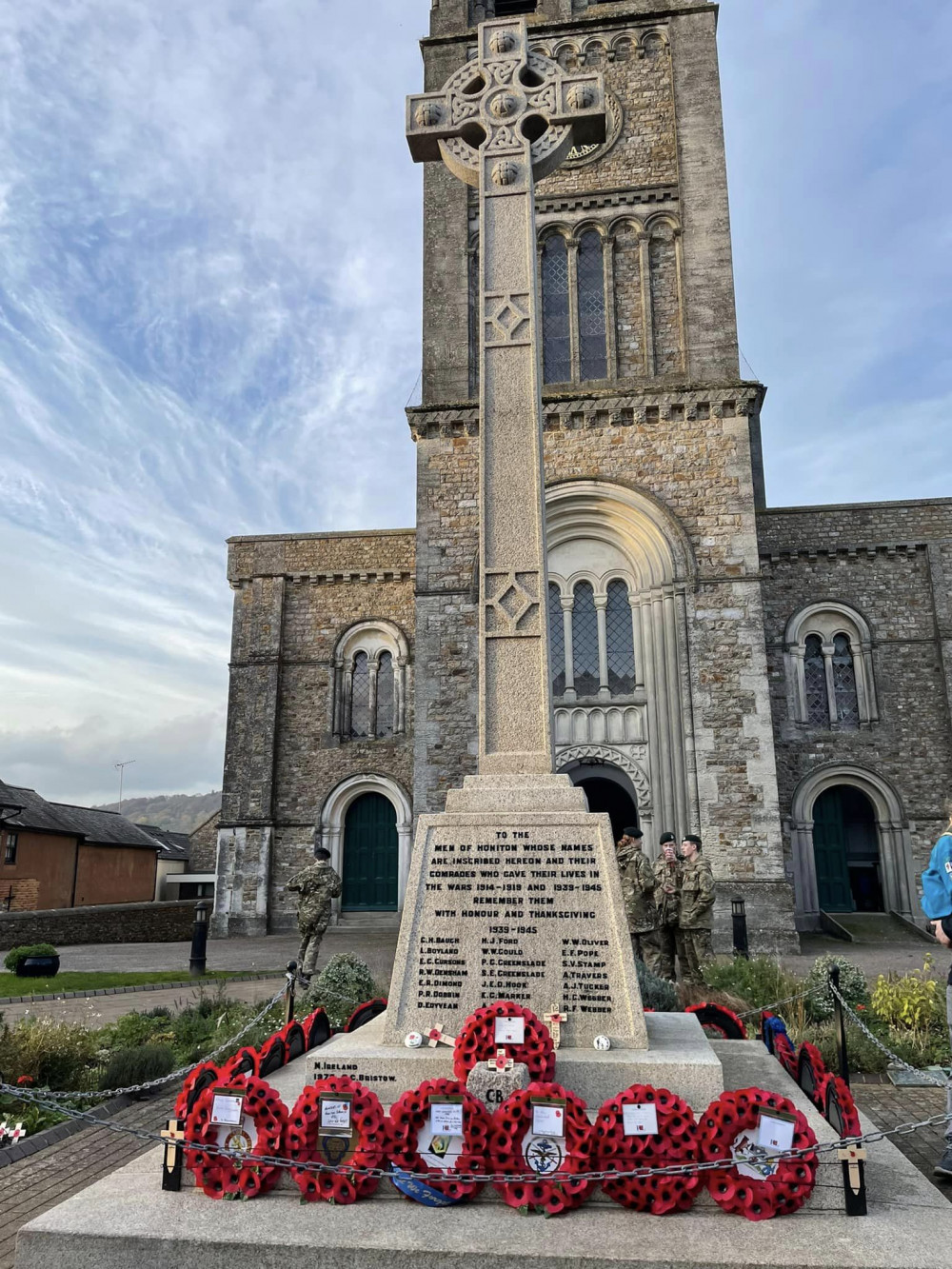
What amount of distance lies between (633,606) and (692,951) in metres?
8.89

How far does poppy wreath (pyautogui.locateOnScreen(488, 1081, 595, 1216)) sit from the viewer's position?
352 cm

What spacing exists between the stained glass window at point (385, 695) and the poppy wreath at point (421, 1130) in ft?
57.5

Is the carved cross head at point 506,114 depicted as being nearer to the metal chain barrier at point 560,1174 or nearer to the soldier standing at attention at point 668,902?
the metal chain barrier at point 560,1174

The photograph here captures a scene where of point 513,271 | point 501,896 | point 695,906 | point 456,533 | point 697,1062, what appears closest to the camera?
point 697,1062

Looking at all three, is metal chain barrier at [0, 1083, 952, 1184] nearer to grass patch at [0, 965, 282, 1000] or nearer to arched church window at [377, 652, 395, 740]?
grass patch at [0, 965, 282, 1000]

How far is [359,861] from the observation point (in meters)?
20.5

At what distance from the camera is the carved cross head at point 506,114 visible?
21.9ft

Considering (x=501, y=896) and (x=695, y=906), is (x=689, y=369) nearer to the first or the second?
(x=695, y=906)

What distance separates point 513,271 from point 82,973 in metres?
10.9

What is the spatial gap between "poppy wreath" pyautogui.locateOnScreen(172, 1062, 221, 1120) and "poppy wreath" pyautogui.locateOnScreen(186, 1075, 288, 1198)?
10cm

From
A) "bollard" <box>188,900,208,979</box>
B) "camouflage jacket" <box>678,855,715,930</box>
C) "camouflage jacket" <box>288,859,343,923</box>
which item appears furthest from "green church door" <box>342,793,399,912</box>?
"camouflage jacket" <box>678,855,715,930</box>

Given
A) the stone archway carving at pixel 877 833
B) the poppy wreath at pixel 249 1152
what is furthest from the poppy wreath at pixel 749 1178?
the stone archway carving at pixel 877 833

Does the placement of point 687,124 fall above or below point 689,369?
above

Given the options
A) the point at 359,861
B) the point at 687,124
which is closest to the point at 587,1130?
the point at 359,861
